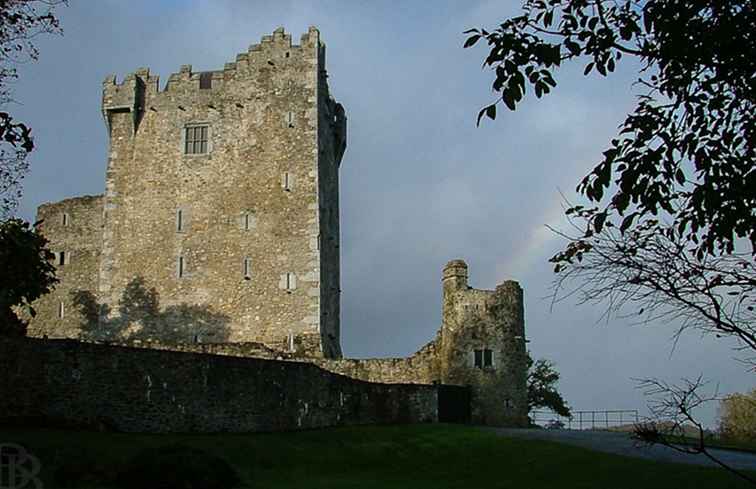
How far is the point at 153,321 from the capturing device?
43.8m

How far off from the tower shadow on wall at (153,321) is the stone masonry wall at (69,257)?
3757 mm

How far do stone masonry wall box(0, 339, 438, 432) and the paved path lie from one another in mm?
6536

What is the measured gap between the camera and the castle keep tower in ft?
141

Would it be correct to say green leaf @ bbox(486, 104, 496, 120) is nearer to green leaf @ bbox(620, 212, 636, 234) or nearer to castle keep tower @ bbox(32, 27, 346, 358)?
green leaf @ bbox(620, 212, 636, 234)

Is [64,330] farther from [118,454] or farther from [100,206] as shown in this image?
[118,454]

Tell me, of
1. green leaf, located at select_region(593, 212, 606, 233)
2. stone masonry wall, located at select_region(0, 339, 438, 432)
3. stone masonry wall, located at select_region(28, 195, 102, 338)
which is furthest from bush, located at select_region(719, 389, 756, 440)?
green leaf, located at select_region(593, 212, 606, 233)

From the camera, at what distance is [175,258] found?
1753 inches

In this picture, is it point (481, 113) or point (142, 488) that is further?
point (142, 488)

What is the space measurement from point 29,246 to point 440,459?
41.7 feet

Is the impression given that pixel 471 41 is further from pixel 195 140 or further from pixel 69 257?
pixel 69 257

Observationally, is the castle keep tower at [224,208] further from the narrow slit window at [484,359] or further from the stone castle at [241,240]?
the narrow slit window at [484,359]

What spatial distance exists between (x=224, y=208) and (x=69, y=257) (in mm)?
10352

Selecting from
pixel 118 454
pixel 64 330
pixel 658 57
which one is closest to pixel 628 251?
pixel 658 57

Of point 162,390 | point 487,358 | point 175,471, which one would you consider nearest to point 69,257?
point 487,358
